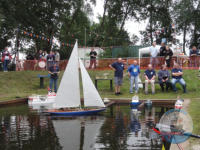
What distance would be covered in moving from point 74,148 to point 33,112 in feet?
24.8

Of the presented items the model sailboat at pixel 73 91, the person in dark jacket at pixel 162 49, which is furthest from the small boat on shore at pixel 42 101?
the person in dark jacket at pixel 162 49

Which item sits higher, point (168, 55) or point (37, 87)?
point (168, 55)

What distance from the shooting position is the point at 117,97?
62.6ft

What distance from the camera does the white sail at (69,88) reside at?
14.2 metres

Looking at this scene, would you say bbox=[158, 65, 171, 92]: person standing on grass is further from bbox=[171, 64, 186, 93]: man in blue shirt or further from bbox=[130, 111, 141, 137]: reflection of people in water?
bbox=[130, 111, 141, 137]: reflection of people in water

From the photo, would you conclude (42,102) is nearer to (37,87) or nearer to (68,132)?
(37,87)

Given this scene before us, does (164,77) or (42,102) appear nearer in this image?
(42,102)

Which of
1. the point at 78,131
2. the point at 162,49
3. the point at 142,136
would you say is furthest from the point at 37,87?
the point at 142,136

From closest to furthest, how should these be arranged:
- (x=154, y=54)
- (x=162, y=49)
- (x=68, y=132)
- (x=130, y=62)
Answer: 1. (x=68, y=132)
2. (x=162, y=49)
3. (x=154, y=54)
4. (x=130, y=62)

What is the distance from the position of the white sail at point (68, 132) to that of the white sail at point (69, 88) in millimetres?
1853

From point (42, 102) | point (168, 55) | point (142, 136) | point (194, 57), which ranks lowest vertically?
point (142, 136)

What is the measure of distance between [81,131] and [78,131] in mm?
98

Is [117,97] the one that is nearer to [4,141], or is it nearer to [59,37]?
[4,141]

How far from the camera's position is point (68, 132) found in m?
10.1
